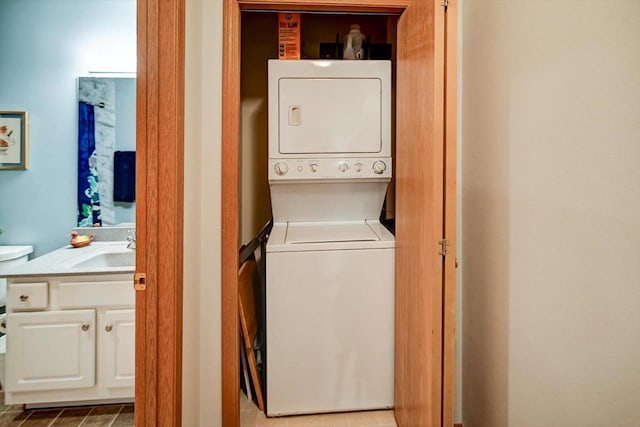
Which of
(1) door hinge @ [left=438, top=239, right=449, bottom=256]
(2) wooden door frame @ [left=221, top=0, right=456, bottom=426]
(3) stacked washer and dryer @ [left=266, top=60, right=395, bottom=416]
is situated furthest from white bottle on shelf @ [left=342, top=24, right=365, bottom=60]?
(1) door hinge @ [left=438, top=239, right=449, bottom=256]

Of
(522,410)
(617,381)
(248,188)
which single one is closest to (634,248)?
(617,381)

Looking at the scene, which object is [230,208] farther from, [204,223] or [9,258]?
[9,258]

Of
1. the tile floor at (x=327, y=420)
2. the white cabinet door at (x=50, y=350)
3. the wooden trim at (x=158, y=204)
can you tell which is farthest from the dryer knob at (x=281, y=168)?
→ the tile floor at (x=327, y=420)

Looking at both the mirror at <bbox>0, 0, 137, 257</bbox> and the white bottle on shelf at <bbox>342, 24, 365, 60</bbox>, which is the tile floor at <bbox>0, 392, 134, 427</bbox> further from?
the white bottle on shelf at <bbox>342, 24, 365, 60</bbox>

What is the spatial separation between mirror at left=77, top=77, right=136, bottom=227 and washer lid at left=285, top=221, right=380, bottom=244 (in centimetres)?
124

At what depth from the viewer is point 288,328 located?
1814 millimetres

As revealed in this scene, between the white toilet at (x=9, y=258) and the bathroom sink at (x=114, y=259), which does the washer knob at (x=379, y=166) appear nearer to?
the bathroom sink at (x=114, y=259)

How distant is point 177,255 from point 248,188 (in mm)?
1297

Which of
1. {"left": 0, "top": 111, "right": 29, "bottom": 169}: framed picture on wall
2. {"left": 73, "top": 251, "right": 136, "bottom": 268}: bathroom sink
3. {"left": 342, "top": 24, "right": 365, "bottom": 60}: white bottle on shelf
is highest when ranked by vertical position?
{"left": 342, "top": 24, "right": 365, "bottom": 60}: white bottle on shelf

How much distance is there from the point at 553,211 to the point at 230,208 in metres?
1.25

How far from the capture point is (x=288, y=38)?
80.0 inches

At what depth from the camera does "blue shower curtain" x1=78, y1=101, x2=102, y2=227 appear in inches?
93.2

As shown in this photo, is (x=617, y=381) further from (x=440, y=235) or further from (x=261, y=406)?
(x=261, y=406)

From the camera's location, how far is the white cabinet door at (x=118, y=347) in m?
1.83
